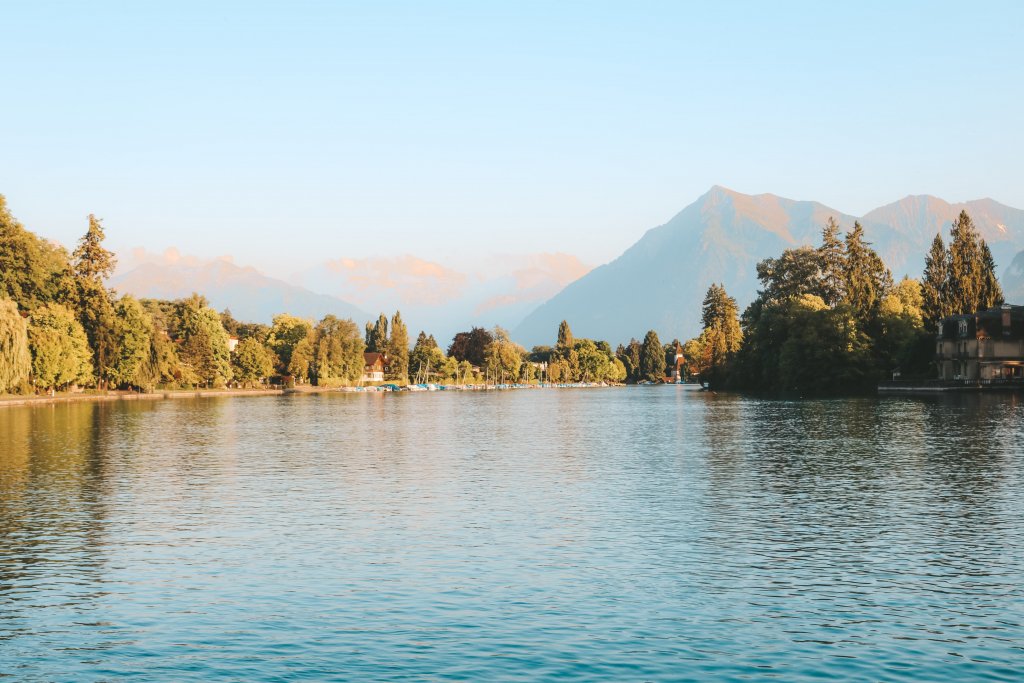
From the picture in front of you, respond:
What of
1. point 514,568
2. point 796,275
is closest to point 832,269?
point 796,275

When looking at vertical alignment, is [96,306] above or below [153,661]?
above

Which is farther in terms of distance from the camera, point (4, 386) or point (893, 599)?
point (4, 386)

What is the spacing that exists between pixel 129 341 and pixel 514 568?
13346cm

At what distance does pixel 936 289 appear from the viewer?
151 metres

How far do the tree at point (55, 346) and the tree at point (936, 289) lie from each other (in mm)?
121227

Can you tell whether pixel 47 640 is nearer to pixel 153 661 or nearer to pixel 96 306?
pixel 153 661

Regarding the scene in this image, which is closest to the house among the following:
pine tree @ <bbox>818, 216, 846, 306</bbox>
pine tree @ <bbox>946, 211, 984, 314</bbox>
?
pine tree @ <bbox>946, 211, 984, 314</bbox>

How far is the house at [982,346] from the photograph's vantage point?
13938 cm

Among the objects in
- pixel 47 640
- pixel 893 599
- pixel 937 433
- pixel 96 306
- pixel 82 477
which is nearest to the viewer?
pixel 47 640

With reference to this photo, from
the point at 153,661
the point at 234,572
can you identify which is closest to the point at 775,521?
the point at 234,572

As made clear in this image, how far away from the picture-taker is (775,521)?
3045 cm

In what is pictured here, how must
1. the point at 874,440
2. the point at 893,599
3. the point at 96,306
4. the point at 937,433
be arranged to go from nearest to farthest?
the point at 893,599 < the point at 874,440 < the point at 937,433 < the point at 96,306

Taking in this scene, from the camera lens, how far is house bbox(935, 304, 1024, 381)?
457 feet

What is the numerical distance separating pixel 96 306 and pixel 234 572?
5132 inches
